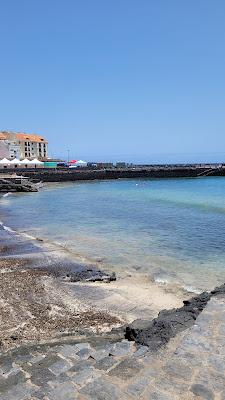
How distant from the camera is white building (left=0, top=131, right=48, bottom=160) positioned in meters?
102

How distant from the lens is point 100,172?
251 ft

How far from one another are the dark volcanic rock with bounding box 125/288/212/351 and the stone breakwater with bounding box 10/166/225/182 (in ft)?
202

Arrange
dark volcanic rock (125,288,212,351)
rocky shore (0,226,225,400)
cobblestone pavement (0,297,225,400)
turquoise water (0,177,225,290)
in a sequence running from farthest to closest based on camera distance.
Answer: turquoise water (0,177,225,290) < dark volcanic rock (125,288,212,351) < rocky shore (0,226,225,400) < cobblestone pavement (0,297,225,400)

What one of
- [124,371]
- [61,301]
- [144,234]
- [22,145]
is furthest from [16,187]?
[22,145]

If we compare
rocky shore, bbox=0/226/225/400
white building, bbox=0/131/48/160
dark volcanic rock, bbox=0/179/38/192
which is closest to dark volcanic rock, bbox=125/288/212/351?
rocky shore, bbox=0/226/225/400

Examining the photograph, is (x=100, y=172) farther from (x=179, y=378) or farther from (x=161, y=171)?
(x=179, y=378)

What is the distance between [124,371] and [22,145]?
11772cm

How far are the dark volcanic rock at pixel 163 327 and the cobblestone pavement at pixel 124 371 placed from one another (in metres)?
0.15

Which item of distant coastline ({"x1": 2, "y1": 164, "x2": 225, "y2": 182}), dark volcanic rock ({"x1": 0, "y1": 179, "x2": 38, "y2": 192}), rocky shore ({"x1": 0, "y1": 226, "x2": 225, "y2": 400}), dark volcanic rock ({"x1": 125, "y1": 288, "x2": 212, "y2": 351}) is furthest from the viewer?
distant coastline ({"x1": 2, "y1": 164, "x2": 225, "y2": 182})

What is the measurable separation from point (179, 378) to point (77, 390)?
3.67 feet

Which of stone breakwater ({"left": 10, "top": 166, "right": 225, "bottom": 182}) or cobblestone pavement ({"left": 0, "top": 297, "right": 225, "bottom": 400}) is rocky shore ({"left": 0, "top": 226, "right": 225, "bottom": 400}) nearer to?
cobblestone pavement ({"left": 0, "top": 297, "right": 225, "bottom": 400})

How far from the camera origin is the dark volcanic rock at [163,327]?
5492 millimetres

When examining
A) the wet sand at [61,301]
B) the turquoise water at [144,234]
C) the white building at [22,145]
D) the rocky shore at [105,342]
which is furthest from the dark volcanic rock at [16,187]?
the white building at [22,145]

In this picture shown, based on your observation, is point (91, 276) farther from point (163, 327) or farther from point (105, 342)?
point (163, 327)
